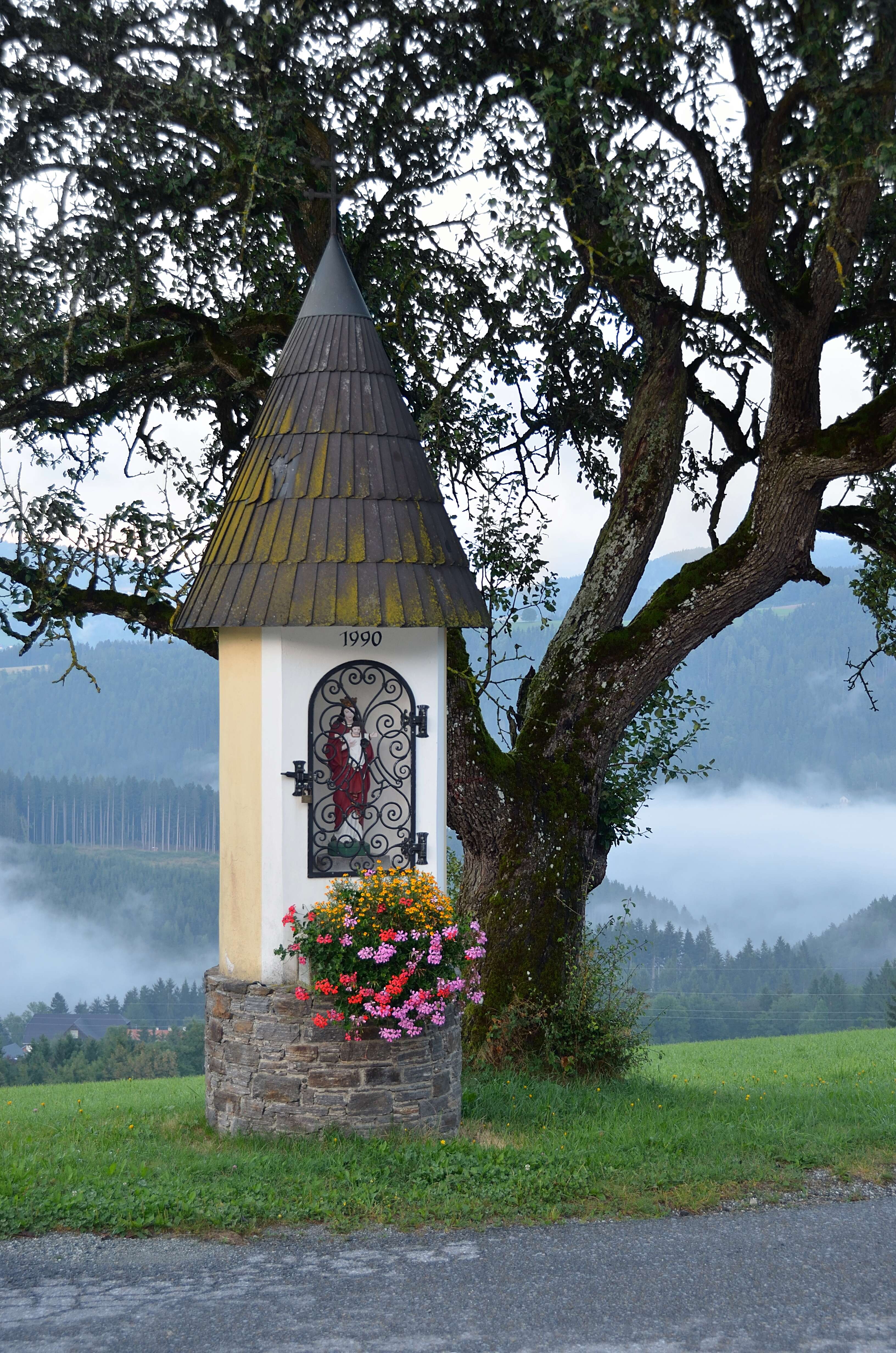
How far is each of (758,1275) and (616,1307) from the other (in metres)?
0.91

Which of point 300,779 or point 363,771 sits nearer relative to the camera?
point 300,779

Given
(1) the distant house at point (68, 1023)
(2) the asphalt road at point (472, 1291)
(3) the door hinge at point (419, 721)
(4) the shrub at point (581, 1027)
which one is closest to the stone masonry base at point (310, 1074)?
(2) the asphalt road at point (472, 1291)

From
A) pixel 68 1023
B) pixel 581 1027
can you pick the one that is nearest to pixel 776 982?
pixel 68 1023

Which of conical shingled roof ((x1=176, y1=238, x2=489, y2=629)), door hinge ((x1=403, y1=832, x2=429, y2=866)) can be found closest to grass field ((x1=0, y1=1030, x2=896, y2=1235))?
door hinge ((x1=403, y1=832, x2=429, y2=866))

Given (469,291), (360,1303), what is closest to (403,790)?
(360,1303)

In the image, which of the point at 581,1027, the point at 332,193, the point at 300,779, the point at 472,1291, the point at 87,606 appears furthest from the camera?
the point at 87,606

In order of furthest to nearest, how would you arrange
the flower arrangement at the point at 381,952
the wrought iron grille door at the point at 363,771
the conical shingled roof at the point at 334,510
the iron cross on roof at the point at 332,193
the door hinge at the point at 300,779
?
the iron cross on roof at the point at 332,193 → the wrought iron grille door at the point at 363,771 → the door hinge at the point at 300,779 → the conical shingled roof at the point at 334,510 → the flower arrangement at the point at 381,952

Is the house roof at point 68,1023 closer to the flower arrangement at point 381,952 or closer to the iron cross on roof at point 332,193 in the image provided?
the iron cross on roof at point 332,193

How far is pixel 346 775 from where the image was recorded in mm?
8250

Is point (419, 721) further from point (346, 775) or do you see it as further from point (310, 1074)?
point (310, 1074)

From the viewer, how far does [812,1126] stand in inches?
353

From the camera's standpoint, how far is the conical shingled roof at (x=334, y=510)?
777cm

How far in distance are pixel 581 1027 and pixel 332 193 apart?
746 centimetres

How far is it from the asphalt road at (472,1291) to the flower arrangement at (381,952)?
1546 mm
